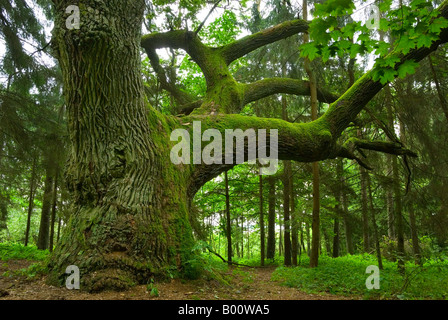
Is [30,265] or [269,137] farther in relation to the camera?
[269,137]

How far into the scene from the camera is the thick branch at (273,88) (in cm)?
661

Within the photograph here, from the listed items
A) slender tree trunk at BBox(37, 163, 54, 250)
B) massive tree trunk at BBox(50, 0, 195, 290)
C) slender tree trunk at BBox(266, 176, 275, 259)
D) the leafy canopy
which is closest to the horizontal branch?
massive tree trunk at BBox(50, 0, 195, 290)

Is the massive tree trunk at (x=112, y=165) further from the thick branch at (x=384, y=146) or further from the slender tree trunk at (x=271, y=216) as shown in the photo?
the slender tree trunk at (x=271, y=216)

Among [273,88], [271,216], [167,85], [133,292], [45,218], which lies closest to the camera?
[133,292]

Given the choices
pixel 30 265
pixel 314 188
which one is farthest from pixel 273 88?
pixel 30 265

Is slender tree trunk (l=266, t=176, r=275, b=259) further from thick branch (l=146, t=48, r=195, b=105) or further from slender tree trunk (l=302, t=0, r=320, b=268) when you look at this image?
thick branch (l=146, t=48, r=195, b=105)

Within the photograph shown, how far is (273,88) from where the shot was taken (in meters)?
6.90

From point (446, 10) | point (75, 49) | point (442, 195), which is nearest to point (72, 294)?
point (75, 49)

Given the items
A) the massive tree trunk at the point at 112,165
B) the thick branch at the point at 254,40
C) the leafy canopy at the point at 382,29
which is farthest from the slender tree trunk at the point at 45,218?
the leafy canopy at the point at 382,29

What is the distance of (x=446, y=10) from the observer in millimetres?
4359

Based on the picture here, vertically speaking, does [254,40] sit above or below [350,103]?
above

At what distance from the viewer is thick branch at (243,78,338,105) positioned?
21.7ft

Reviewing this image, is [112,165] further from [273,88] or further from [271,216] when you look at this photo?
[271,216]
